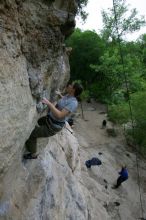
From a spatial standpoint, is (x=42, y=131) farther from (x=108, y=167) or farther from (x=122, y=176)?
(x=108, y=167)

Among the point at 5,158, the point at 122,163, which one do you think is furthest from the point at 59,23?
the point at 122,163

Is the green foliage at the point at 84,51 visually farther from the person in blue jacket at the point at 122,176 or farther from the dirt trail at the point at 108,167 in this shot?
the person in blue jacket at the point at 122,176

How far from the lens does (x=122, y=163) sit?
2598 cm

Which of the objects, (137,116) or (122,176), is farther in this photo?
(137,116)

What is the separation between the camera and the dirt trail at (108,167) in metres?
18.6

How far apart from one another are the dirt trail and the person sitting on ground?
7786mm

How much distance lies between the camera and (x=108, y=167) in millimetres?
23938

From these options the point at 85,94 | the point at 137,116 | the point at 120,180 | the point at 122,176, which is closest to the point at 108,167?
the point at 120,180

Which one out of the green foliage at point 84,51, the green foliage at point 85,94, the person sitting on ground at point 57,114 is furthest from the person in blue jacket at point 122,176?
the green foliage at point 84,51

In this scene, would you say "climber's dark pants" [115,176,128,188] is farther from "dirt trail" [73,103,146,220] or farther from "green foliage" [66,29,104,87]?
"green foliage" [66,29,104,87]

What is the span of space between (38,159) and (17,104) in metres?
3.53

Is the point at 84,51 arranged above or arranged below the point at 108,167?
above

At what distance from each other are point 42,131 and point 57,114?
3.23 feet

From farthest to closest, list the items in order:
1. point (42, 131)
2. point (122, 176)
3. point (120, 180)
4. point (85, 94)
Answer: point (85, 94)
point (120, 180)
point (122, 176)
point (42, 131)
